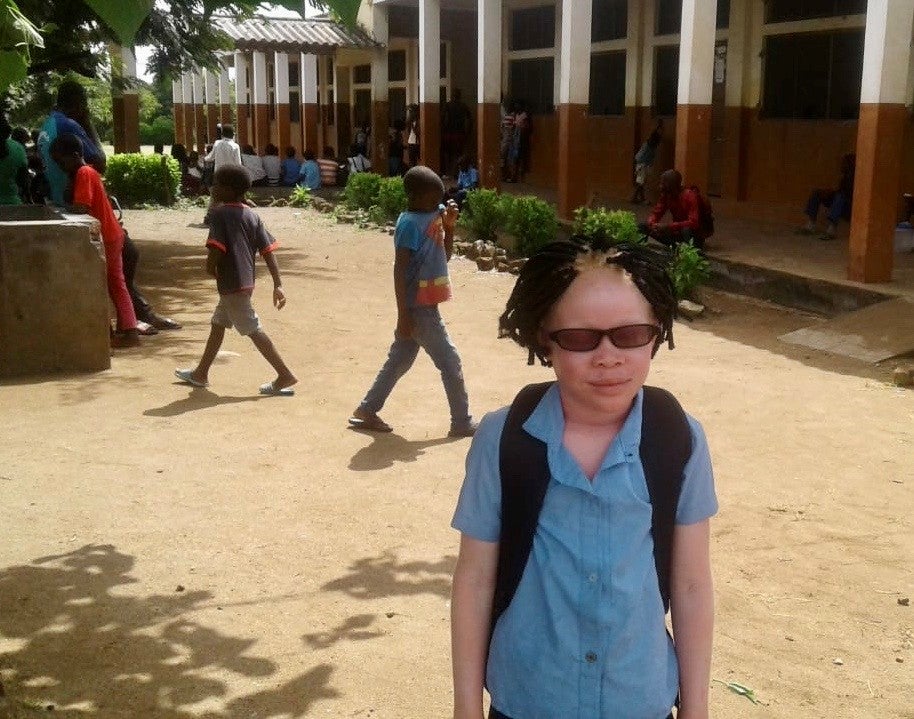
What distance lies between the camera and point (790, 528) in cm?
454

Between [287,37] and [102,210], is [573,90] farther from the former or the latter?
[287,37]

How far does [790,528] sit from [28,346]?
16.5ft

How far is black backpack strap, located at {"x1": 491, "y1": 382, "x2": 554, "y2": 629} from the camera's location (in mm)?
1721

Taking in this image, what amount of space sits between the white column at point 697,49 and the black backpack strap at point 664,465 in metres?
10.2

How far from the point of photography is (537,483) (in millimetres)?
1720

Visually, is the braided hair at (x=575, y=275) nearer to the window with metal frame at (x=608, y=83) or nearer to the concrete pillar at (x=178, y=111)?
the window with metal frame at (x=608, y=83)

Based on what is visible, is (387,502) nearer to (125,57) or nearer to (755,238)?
(755,238)

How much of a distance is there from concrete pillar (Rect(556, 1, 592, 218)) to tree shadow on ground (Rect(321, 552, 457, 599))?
9878 mm

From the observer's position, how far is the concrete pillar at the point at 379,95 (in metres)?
19.7

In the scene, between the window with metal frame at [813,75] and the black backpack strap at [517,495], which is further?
the window with metal frame at [813,75]

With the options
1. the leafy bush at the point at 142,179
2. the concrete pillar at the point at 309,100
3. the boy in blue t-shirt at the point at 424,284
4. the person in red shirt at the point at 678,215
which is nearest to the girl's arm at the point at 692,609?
the boy in blue t-shirt at the point at 424,284

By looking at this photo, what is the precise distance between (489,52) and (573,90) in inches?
102

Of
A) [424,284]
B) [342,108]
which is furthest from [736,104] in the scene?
[342,108]

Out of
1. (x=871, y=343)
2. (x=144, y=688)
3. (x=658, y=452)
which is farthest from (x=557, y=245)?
(x=871, y=343)
